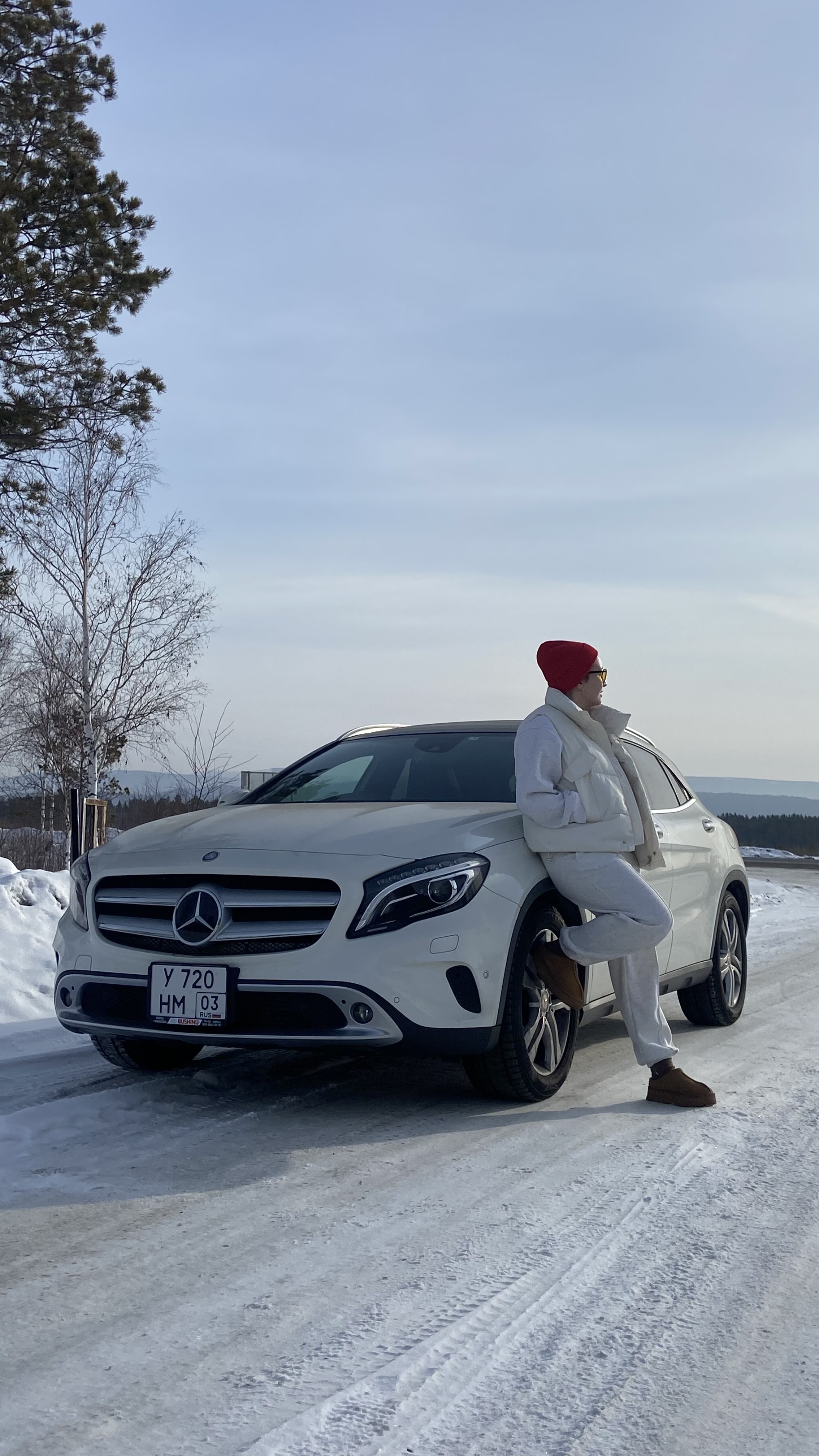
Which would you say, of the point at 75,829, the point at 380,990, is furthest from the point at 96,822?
the point at 380,990

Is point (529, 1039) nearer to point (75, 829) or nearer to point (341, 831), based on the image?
point (341, 831)

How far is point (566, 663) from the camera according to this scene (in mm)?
5172

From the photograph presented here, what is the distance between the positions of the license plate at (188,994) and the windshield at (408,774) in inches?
51.0

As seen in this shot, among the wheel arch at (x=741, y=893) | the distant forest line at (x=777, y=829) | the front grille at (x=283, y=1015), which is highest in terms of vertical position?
the wheel arch at (x=741, y=893)

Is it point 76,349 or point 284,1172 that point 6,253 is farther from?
point 284,1172

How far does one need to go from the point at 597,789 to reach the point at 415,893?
958 millimetres

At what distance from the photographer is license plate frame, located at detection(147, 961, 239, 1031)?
4.41 meters

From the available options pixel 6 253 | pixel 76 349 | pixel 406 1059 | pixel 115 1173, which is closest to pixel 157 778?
pixel 76 349

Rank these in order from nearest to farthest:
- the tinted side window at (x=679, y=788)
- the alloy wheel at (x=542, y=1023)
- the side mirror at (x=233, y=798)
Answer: the alloy wheel at (x=542, y=1023) → the side mirror at (x=233, y=798) → the tinted side window at (x=679, y=788)

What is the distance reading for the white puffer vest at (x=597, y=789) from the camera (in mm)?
4898

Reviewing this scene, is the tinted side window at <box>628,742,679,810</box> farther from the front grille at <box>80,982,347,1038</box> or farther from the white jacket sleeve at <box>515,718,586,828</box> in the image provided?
the front grille at <box>80,982,347,1038</box>

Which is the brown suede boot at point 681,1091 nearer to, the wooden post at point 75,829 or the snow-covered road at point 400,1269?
the snow-covered road at point 400,1269

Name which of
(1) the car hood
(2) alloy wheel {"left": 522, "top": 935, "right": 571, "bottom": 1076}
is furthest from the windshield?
(2) alloy wheel {"left": 522, "top": 935, "right": 571, "bottom": 1076}

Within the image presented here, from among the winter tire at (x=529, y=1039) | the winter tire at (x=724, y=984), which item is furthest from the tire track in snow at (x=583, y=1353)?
the winter tire at (x=724, y=984)
